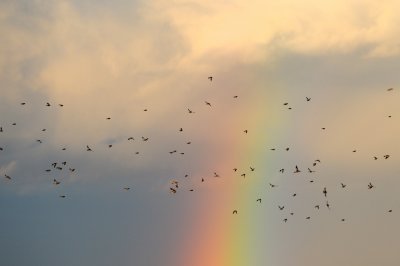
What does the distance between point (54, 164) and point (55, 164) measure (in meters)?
1.45

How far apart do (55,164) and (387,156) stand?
2220 inches

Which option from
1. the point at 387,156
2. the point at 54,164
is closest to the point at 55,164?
the point at 54,164

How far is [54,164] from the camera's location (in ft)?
237

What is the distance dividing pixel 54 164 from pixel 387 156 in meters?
56.9

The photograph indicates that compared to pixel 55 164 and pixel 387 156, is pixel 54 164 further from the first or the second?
pixel 387 156

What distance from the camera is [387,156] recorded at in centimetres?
7475

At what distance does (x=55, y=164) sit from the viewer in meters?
71.0
